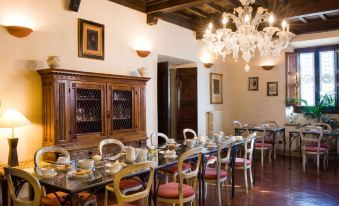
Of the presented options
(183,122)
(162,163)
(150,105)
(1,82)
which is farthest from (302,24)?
(1,82)

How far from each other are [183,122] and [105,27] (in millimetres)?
3106

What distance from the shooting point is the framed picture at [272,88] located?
297 inches

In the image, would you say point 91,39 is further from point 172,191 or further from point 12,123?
point 172,191

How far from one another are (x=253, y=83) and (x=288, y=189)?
12.4 feet

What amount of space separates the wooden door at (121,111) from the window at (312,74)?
445cm

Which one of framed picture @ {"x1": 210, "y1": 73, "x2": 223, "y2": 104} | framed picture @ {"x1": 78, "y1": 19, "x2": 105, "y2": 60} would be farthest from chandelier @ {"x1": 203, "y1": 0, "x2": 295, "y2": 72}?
framed picture @ {"x1": 210, "y1": 73, "x2": 223, "y2": 104}

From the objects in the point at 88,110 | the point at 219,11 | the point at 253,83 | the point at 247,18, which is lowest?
the point at 88,110

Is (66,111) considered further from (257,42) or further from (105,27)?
(257,42)

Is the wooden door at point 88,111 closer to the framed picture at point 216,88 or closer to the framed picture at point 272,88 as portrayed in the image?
the framed picture at point 216,88

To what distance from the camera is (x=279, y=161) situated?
21.8ft

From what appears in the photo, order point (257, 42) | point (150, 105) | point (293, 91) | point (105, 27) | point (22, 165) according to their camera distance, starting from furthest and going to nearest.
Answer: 1. point (293, 91)
2. point (150, 105)
3. point (105, 27)
4. point (257, 42)
5. point (22, 165)

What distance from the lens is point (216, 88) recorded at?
298 inches

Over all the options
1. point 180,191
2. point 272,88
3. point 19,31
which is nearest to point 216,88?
point 272,88

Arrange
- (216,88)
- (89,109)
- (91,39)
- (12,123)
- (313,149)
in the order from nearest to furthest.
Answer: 1. (12,123)
2. (89,109)
3. (91,39)
4. (313,149)
5. (216,88)
